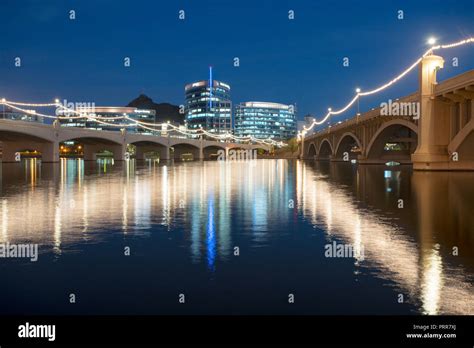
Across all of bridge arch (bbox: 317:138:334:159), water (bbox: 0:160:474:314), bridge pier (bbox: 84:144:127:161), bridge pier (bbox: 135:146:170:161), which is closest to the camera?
water (bbox: 0:160:474:314)

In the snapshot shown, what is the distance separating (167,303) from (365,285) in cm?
316

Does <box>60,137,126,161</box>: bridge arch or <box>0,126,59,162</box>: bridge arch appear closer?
<box>0,126,59,162</box>: bridge arch

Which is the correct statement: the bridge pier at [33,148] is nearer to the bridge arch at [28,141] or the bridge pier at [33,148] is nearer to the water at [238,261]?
the bridge arch at [28,141]

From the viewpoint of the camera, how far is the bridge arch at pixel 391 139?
52912 mm

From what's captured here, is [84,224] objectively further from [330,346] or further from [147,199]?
[330,346]

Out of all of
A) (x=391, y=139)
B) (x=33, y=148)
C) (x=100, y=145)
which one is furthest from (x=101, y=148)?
(x=391, y=139)

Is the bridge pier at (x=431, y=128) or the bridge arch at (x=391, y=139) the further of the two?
the bridge arch at (x=391, y=139)

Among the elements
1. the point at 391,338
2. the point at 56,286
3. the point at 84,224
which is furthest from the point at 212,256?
the point at 84,224

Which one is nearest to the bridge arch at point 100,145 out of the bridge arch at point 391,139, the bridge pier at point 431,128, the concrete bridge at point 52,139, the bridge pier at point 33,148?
the concrete bridge at point 52,139

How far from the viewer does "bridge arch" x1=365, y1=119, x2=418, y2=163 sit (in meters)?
52.9

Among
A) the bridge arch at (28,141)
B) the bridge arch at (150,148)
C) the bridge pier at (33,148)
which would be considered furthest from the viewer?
the bridge arch at (150,148)

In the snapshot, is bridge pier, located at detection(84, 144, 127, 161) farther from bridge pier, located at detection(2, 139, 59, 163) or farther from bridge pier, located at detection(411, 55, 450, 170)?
bridge pier, located at detection(411, 55, 450, 170)

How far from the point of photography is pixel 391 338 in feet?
17.9

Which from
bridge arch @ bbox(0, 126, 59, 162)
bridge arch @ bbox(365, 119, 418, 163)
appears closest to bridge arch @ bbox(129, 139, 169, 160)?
bridge arch @ bbox(0, 126, 59, 162)
